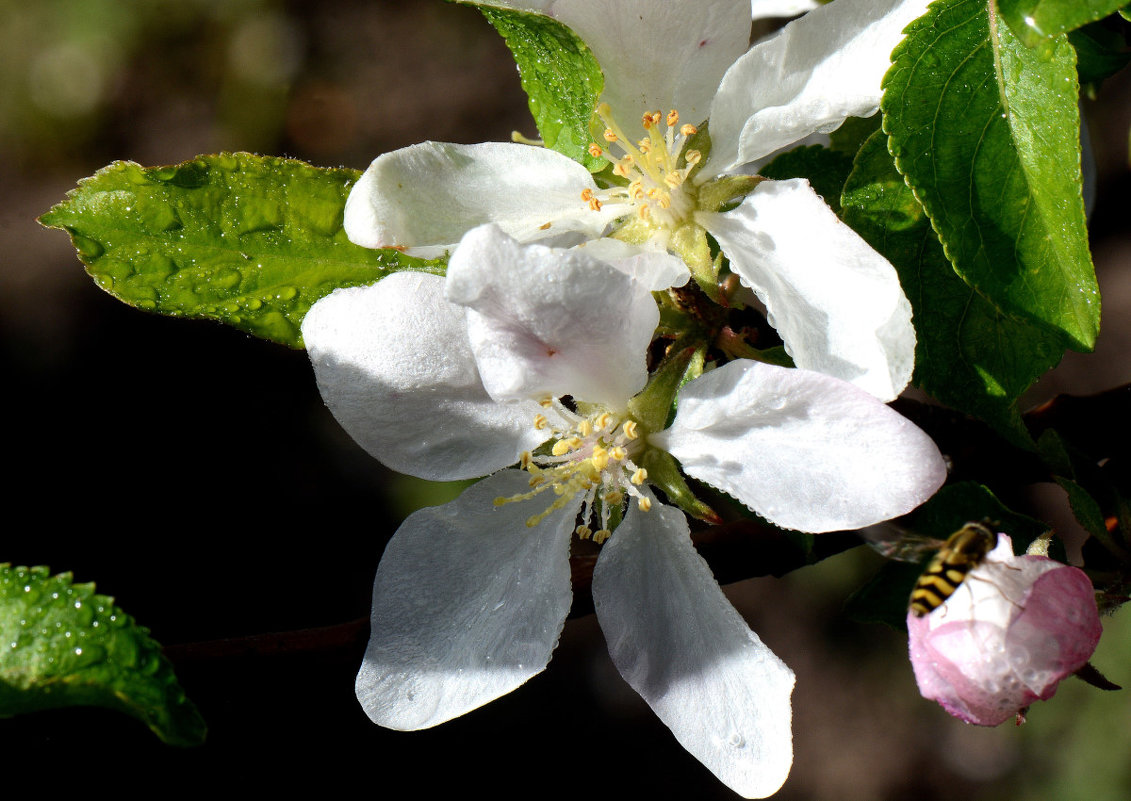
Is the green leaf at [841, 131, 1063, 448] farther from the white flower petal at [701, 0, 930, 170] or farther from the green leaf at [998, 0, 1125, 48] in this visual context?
the green leaf at [998, 0, 1125, 48]

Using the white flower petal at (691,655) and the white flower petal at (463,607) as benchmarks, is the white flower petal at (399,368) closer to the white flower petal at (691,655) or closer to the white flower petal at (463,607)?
the white flower petal at (463,607)

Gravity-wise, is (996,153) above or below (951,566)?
above

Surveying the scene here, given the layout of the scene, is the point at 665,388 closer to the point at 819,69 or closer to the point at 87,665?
the point at 819,69

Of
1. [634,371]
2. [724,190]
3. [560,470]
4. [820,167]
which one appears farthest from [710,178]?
[560,470]

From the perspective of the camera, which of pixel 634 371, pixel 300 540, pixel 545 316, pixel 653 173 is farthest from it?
→ pixel 300 540

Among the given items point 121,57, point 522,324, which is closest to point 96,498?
point 121,57
